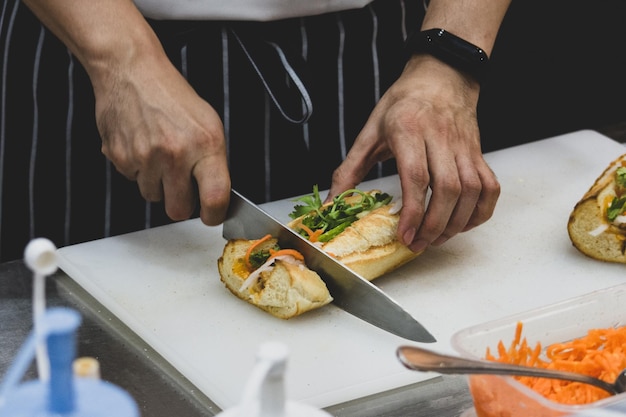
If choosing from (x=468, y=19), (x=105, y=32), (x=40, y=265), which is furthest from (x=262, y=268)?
(x=40, y=265)

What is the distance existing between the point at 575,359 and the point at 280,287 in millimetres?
702

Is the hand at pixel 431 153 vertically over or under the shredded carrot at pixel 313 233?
over

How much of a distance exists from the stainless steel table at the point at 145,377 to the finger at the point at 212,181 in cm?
34

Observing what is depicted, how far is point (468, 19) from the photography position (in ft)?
8.61

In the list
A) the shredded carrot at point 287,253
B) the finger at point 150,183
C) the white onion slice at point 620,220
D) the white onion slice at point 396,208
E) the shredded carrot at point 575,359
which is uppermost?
the shredded carrot at point 575,359

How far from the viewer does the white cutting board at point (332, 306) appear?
6.20 feet

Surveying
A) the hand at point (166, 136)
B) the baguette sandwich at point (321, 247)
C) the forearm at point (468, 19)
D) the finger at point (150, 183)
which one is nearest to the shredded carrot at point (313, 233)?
the baguette sandwich at point (321, 247)

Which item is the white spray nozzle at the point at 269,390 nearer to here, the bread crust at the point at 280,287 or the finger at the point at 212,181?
the bread crust at the point at 280,287

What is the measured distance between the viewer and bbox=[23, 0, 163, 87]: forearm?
2.18m

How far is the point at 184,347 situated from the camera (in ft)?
6.44

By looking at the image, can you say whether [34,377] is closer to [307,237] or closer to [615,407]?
[307,237]

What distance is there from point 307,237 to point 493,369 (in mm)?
1040

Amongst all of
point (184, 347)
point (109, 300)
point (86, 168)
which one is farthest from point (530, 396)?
point (86, 168)

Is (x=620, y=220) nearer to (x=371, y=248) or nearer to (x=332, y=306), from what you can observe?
(x=371, y=248)
